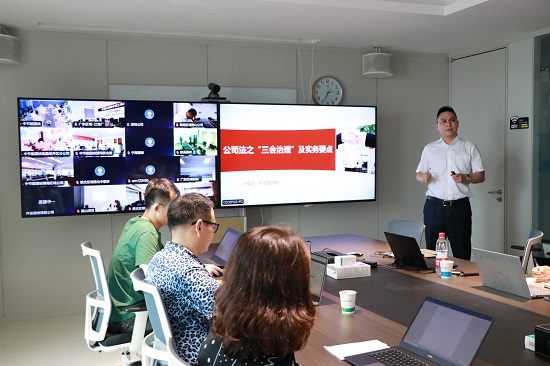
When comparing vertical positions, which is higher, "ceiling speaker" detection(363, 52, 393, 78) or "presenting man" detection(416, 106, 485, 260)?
"ceiling speaker" detection(363, 52, 393, 78)

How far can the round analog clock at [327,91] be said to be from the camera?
6.30 meters

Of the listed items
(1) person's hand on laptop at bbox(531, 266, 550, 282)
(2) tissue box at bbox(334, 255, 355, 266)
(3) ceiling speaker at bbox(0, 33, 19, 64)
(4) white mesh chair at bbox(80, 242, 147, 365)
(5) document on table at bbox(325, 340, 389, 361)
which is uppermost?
(3) ceiling speaker at bbox(0, 33, 19, 64)

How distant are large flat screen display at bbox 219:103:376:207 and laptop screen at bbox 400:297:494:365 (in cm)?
378

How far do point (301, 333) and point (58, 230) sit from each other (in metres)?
4.50

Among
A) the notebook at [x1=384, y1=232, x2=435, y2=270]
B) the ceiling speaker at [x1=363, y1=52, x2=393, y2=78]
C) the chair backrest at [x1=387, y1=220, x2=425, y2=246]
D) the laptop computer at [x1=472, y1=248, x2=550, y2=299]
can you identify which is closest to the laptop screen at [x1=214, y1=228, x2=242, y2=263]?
the notebook at [x1=384, y1=232, x2=435, y2=270]

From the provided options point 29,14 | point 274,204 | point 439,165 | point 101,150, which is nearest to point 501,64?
point 439,165

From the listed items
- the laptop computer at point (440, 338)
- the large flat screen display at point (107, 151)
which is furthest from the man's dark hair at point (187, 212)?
the large flat screen display at point (107, 151)

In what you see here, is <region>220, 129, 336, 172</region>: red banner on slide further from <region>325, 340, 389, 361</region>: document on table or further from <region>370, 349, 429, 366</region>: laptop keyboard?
<region>370, 349, 429, 366</region>: laptop keyboard

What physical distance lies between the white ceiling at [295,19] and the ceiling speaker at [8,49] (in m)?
0.14

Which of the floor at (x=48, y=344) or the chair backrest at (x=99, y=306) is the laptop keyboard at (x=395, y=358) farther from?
the floor at (x=48, y=344)

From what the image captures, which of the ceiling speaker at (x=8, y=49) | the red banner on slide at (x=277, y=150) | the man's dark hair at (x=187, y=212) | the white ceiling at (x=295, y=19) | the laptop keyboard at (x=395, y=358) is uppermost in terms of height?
the white ceiling at (x=295, y=19)

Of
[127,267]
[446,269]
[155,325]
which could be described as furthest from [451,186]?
[155,325]

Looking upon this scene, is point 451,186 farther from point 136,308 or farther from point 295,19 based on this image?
point 136,308

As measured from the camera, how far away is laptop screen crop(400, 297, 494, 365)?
6.00ft
